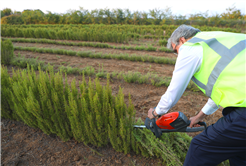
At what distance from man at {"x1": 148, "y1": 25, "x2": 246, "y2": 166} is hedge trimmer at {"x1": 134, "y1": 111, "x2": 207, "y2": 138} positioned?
0.30 metres

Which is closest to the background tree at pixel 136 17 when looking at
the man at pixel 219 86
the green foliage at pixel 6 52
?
the green foliage at pixel 6 52

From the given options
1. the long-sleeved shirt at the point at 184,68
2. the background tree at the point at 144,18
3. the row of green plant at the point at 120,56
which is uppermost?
the background tree at the point at 144,18

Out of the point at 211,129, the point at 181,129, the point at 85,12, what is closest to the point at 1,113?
the point at 181,129

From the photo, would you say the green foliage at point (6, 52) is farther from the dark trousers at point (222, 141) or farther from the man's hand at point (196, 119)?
the dark trousers at point (222, 141)

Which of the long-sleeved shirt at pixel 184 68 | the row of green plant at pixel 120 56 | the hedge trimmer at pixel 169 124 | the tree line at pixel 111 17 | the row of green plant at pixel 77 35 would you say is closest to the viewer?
→ the long-sleeved shirt at pixel 184 68

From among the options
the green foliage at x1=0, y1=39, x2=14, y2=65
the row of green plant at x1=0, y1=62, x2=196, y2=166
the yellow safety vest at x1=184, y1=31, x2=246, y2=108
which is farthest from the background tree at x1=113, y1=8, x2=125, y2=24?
the yellow safety vest at x1=184, y1=31, x2=246, y2=108

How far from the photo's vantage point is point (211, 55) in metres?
1.31

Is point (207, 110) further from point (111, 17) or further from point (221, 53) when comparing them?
point (111, 17)

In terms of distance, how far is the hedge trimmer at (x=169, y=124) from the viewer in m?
1.75

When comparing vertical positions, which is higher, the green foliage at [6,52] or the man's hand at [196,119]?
the green foliage at [6,52]

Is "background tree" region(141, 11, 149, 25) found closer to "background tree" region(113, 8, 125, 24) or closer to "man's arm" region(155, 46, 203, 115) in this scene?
"background tree" region(113, 8, 125, 24)

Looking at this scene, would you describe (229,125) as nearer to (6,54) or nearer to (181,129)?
(181,129)

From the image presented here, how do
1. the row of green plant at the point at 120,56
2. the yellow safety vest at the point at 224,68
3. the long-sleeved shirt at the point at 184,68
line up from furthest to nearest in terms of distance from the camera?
the row of green plant at the point at 120,56 < the long-sleeved shirt at the point at 184,68 < the yellow safety vest at the point at 224,68

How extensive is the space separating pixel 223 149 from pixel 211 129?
0.19m
